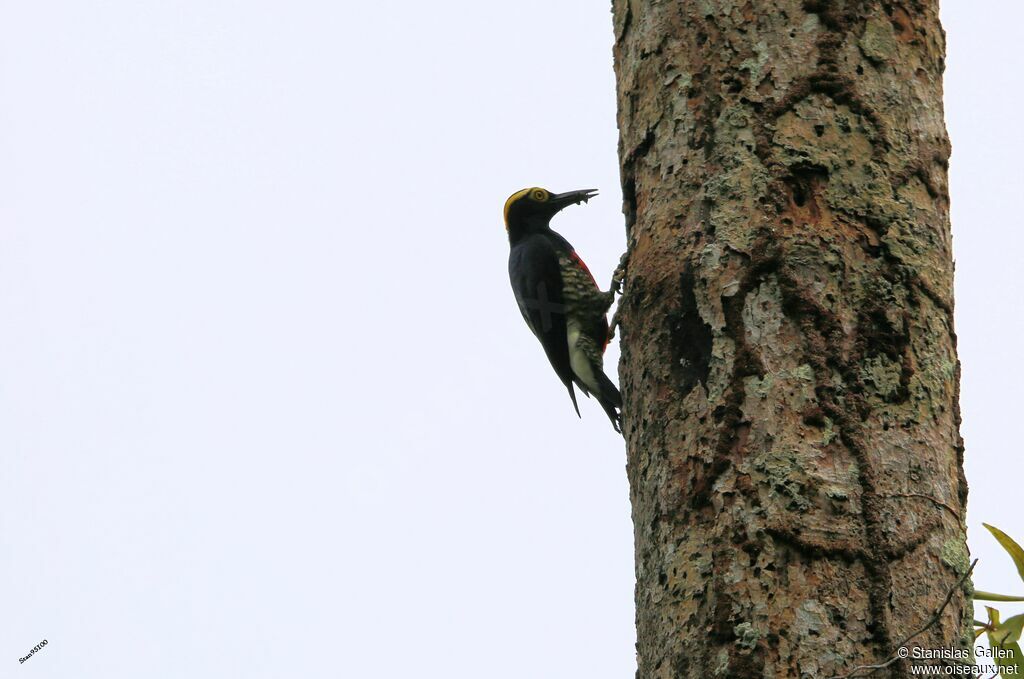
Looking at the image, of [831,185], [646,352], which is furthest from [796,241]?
[646,352]

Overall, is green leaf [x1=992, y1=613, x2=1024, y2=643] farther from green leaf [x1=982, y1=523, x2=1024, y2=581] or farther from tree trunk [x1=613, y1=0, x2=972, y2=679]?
tree trunk [x1=613, y1=0, x2=972, y2=679]

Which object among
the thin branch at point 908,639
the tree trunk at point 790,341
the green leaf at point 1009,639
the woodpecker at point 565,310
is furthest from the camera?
the woodpecker at point 565,310

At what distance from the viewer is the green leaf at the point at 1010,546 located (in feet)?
8.36

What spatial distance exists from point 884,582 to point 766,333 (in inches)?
20.1

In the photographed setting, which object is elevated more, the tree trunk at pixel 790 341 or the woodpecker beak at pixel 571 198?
the woodpecker beak at pixel 571 198

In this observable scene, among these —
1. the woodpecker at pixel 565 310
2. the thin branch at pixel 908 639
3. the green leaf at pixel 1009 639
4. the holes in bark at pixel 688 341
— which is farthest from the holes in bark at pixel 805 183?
the woodpecker at pixel 565 310

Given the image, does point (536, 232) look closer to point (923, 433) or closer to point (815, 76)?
point (815, 76)

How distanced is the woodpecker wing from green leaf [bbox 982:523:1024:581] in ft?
9.75

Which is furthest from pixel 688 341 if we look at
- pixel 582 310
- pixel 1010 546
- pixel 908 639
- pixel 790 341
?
pixel 582 310

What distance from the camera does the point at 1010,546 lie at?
100 inches

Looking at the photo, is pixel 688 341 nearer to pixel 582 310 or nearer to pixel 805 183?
pixel 805 183

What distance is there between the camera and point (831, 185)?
2.24 meters

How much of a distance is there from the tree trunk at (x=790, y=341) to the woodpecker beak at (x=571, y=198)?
333cm

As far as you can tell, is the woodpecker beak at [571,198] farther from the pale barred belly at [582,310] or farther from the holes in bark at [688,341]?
the holes in bark at [688,341]
